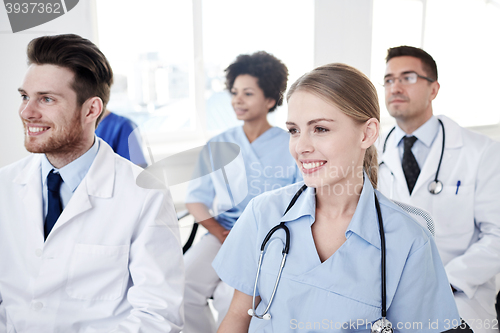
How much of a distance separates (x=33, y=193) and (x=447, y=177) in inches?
50.3

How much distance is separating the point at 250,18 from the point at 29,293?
101cm

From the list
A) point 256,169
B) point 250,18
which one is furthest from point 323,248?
point 250,18

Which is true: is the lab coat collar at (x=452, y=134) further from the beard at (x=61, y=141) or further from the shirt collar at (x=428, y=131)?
the beard at (x=61, y=141)

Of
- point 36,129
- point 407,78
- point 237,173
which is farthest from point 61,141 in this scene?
point 407,78

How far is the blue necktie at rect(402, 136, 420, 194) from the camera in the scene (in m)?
1.36

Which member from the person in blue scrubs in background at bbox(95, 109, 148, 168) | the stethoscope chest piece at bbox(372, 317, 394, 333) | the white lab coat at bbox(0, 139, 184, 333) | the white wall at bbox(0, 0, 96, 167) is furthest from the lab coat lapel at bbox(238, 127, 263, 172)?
the stethoscope chest piece at bbox(372, 317, 394, 333)

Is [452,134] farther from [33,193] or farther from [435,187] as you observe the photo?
[33,193]

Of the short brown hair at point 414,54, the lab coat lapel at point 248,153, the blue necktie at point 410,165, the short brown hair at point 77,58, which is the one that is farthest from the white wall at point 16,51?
the blue necktie at point 410,165

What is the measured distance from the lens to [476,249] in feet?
4.10

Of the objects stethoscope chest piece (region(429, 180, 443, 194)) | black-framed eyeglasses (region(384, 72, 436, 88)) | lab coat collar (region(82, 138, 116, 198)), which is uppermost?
black-framed eyeglasses (region(384, 72, 436, 88))

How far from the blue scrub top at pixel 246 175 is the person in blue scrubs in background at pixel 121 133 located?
0.80 ft

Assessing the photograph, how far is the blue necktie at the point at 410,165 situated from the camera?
1.36 metres

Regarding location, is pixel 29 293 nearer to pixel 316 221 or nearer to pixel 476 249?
pixel 316 221

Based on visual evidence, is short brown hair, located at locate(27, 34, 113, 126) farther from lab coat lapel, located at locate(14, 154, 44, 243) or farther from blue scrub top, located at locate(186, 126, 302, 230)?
blue scrub top, located at locate(186, 126, 302, 230)
